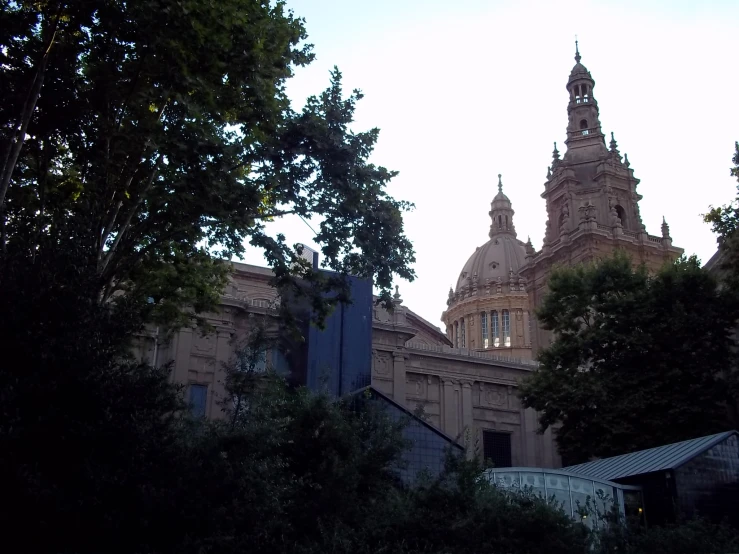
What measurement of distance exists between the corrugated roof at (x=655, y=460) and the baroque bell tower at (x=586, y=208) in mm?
33894

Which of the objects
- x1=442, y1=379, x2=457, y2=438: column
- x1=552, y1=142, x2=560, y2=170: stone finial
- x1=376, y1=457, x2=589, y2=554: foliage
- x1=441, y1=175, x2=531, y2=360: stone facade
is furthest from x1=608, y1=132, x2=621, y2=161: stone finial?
x1=376, y1=457, x2=589, y2=554: foliage

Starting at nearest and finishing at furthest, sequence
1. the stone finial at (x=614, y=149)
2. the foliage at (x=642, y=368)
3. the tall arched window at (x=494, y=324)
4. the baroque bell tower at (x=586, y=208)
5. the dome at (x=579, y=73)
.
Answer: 1. the foliage at (x=642, y=368)
2. the baroque bell tower at (x=586, y=208)
3. the stone finial at (x=614, y=149)
4. the dome at (x=579, y=73)
5. the tall arched window at (x=494, y=324)

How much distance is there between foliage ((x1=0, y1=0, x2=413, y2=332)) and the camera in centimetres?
1524

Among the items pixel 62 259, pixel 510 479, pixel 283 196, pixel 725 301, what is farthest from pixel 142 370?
pixel 725 301

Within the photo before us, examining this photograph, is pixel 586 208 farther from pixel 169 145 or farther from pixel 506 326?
pixel 169 145

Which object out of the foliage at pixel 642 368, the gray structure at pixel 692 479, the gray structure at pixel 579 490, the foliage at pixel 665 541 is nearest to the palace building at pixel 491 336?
the gray structure at pixel 579 490

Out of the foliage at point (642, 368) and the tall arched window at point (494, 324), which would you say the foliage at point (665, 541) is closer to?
the foliage at point (642, 368)

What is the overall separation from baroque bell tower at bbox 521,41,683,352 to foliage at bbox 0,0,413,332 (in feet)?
135

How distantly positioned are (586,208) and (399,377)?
25834 millimetres

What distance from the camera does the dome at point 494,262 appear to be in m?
105

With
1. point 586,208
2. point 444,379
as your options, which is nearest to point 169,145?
point 444,379

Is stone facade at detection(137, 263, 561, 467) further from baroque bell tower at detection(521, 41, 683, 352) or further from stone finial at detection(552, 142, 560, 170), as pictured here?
stone finial at detection(552, 142, 560, 170)

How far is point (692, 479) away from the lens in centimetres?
2134

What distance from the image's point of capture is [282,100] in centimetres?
1848
